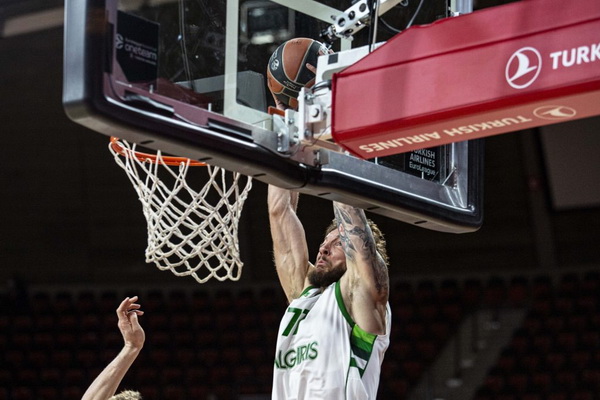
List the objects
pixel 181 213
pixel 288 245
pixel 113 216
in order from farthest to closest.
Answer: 1. pixel 113 216
2. pixel 288 245
3. pixel 181 213

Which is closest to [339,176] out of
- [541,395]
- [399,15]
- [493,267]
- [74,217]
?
[399,15]

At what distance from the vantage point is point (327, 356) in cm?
372

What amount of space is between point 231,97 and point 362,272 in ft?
3.85

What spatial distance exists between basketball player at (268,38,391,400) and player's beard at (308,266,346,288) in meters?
0.03

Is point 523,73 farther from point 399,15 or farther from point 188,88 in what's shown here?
point 399,15

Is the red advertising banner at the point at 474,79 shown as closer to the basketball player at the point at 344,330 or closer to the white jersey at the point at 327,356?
the basketball player at the point at 344,330

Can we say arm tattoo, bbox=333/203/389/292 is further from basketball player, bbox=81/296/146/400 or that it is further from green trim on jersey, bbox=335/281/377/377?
basketball player, bbox=81/296/146/400

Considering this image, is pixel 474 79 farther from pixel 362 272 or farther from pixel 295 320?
pixel 295 320

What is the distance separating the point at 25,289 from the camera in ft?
41.2

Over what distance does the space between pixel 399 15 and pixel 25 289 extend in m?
10.2

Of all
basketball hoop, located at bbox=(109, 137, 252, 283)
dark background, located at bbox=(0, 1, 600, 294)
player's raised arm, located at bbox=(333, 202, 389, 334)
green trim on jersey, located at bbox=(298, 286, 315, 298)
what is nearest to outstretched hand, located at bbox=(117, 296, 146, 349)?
basketball hoop, located at bbox=(109, 137, 252, 283)

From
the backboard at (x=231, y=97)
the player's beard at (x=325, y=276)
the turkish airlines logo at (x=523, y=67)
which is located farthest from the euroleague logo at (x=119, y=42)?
the player's beard at (x=325, y=276)

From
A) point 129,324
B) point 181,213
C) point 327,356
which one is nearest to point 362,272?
point 327,356

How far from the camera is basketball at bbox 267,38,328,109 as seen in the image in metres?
3.17
